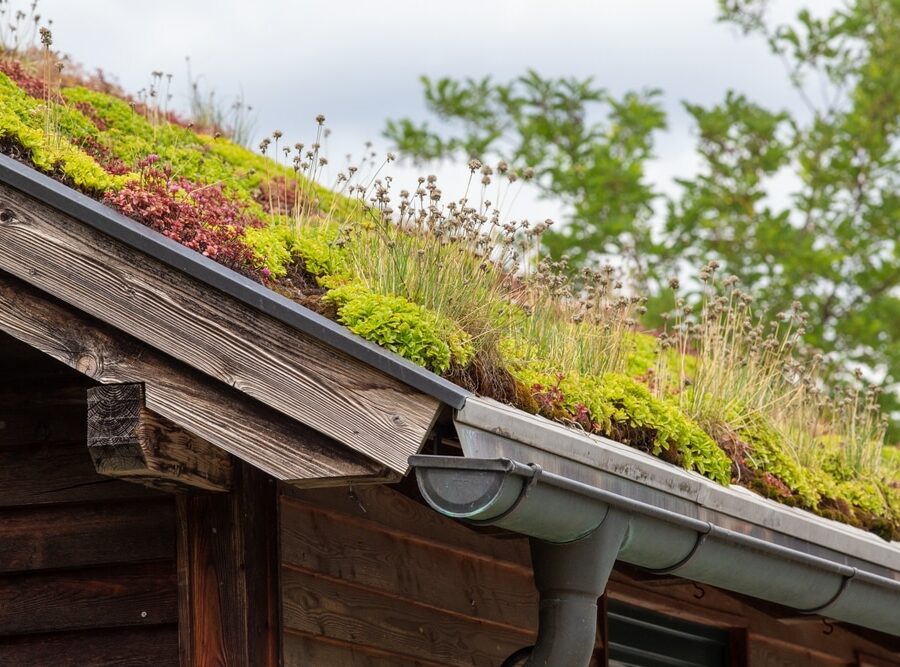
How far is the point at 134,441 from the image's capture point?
3543 mm

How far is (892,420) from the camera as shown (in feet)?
46.8

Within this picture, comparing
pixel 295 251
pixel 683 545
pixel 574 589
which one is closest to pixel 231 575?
pixel 574 589

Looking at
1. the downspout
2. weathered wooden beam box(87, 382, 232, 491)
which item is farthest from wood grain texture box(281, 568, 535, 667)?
the downspout

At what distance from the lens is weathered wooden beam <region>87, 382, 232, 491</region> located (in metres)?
3.55

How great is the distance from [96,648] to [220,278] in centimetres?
128

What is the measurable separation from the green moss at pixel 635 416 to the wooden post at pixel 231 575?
3.12 ft

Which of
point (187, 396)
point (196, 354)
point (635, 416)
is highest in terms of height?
point (196, 354)

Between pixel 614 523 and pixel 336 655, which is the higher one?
pixel 614 523

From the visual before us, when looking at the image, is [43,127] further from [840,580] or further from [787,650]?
[787,650]

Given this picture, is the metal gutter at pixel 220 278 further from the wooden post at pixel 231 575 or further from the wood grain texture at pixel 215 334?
the wooden post at pixel 231 575

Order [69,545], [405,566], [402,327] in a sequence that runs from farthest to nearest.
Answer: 1. [405,566]
2. [69,545]
3. [402,327]

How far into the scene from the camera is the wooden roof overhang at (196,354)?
3.50 m

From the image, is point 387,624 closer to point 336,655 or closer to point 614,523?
point 336,655

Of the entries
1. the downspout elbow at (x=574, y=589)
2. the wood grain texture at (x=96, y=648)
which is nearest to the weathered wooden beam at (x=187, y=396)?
the downspout elbow at (x=574, y=589)
